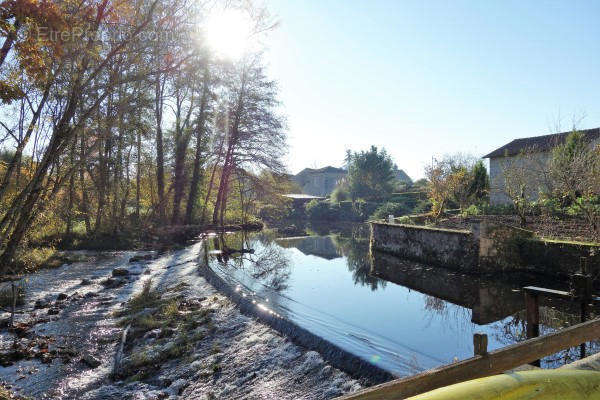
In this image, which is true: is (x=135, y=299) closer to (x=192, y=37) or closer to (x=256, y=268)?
(x=256, y=268)

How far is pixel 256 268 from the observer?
1582cm

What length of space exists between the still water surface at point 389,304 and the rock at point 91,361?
141 inches

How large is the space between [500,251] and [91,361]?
41.0ft

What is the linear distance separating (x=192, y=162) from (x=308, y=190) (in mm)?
53812

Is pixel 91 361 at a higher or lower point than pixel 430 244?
lower

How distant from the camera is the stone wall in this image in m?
14.4

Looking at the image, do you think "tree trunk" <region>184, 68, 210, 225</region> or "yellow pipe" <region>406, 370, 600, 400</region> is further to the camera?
"tree trunk" <region>184, 68, 210, 225</region>

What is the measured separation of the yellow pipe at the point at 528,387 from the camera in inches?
88.5

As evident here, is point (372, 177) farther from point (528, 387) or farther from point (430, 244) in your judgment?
point (528, 387)

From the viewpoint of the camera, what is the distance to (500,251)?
13.7 metres

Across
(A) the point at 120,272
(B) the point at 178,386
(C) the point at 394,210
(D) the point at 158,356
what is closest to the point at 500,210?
(C) the point at 394,210

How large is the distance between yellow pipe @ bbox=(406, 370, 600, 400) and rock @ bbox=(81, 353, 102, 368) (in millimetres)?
6872

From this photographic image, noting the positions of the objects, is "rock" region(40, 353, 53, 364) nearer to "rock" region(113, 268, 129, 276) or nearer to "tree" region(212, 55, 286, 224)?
"rock" region(113, 268, 129, 276)

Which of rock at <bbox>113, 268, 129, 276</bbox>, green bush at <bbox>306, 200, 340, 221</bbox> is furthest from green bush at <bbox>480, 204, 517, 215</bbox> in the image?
green bush at <bbox>306, 200, 340, 221</bbox>
